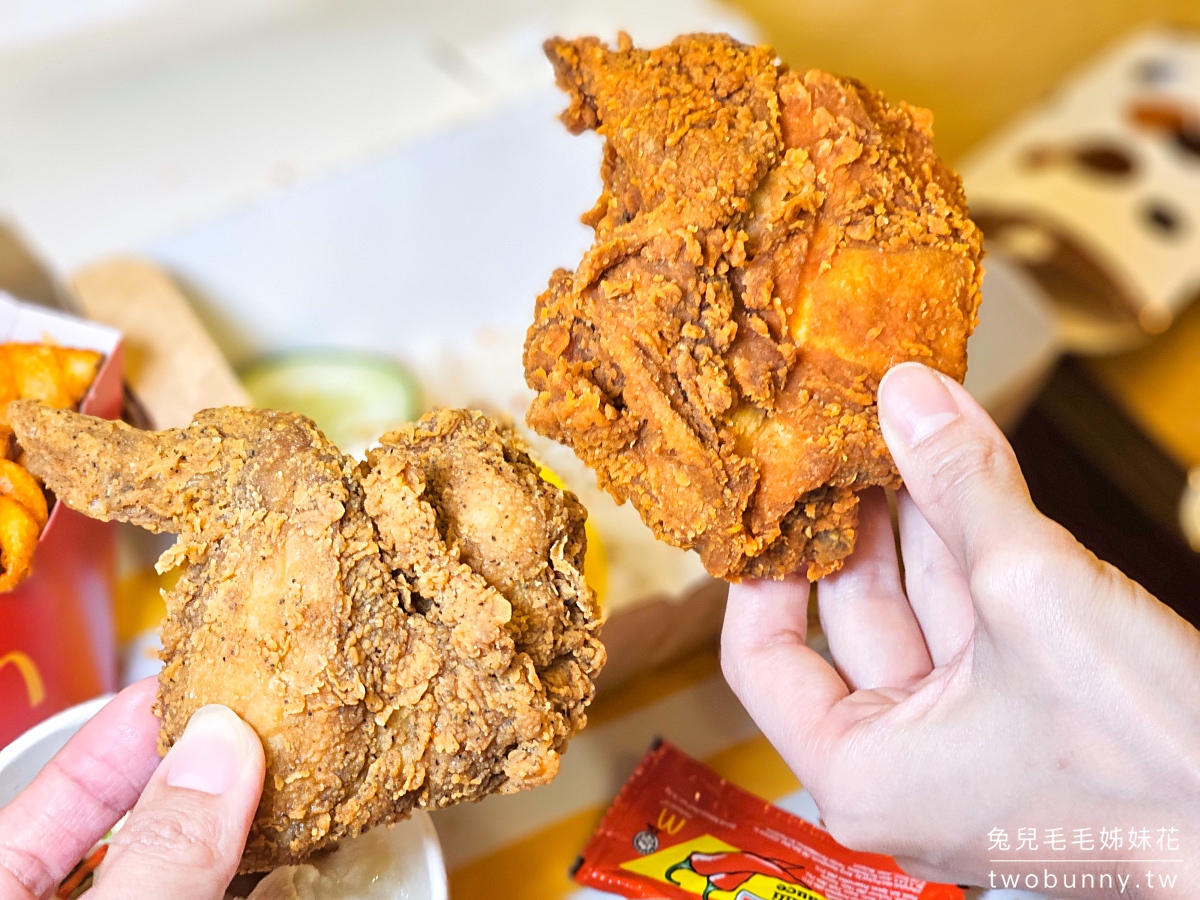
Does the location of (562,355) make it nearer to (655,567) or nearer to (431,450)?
(431,450)

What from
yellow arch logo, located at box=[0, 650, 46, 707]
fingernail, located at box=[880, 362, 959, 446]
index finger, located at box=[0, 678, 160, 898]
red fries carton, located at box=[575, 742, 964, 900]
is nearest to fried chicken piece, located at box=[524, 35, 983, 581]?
fingernail, located at box=[880, 362, 959, 446]

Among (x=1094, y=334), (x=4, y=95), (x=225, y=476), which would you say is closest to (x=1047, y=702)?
(x=225, y=476)

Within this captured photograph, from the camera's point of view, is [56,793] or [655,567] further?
[655,567]

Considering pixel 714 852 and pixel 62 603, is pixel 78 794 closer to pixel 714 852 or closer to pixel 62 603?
pixel 62 603

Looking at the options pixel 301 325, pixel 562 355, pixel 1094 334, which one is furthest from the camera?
pixel 1094 334

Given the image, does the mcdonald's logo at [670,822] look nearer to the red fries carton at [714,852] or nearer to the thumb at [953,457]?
the red fries carton at [714,852]

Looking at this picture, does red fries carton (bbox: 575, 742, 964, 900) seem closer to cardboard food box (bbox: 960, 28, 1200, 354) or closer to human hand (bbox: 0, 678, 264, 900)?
human hand (bbox: 0, 678, 264, 900)
